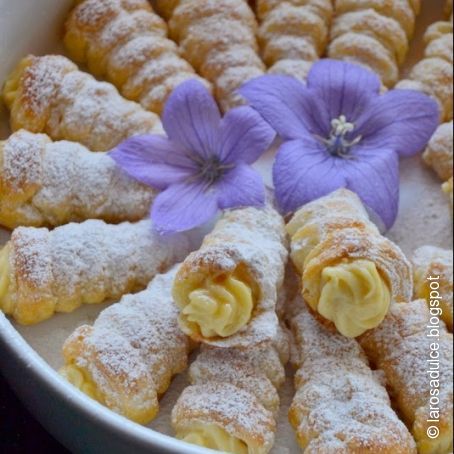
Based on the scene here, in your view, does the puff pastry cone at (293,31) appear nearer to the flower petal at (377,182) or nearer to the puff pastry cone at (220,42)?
the puff pastry cone at (220,42)

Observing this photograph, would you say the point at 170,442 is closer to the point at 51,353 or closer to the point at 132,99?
the point at 51,353

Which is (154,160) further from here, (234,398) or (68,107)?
(234,398)

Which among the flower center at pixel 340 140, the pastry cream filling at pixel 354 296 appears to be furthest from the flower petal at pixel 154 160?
the pastry cream filling at pixel 354 296

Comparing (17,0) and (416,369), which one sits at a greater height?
(17,0)

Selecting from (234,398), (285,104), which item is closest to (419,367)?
(234,398)

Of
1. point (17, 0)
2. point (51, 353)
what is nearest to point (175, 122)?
point (17, 0)

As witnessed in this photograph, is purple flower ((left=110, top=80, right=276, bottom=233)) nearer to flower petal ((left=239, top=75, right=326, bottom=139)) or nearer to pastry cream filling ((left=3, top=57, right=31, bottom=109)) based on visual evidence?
flower petal ((left=239, top=75, right=326, bottom=139))

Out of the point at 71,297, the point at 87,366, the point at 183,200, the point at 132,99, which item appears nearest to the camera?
the point at 87,366
